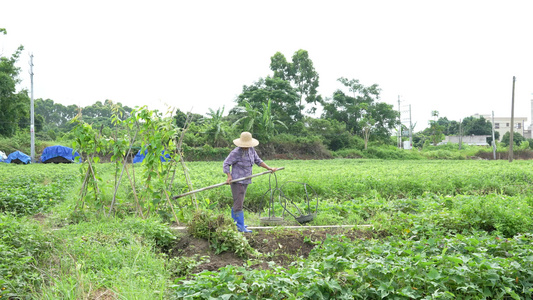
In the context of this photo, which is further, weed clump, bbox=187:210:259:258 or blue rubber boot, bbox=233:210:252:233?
blue rubber boot, bbox=233:210:252:233

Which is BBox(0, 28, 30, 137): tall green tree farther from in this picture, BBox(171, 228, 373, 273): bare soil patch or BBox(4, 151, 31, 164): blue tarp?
BBox(171, 228, 373, 273): bare soil patch

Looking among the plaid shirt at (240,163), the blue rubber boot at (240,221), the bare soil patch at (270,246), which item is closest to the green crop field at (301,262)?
the bare soil patch at (270,246)

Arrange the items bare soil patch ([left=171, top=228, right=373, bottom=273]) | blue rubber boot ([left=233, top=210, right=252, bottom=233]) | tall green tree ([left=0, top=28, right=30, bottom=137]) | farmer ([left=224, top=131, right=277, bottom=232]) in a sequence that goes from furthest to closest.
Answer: tall green tree ([left=0, top=28, right=30, bottom=137]) < farmer ([left=224, top=131, right=277, bottom=232]) < blue rubber boot ([left=233, top=210, right=252, bottom=233]) < bare soil patch ([left=171, top=228, right=373, bottom=273])

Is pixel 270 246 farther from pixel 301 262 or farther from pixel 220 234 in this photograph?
pixel 301 262

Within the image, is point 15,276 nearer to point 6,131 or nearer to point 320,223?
point 320,223

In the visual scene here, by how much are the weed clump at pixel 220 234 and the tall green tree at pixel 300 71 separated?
114ft

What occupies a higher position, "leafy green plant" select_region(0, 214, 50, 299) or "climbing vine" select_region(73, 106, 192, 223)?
"climbing vine" select_region(73, 106, 192, 223)

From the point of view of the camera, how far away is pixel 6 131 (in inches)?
1251

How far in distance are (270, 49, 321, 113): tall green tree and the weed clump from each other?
3465 centimetres

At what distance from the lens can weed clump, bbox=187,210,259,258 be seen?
483cm

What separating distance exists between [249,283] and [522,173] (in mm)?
12462

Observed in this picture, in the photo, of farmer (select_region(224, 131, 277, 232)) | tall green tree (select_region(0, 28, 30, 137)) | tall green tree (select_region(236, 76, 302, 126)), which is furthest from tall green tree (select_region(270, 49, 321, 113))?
farmer (select_region(224, 131, 277, 232))

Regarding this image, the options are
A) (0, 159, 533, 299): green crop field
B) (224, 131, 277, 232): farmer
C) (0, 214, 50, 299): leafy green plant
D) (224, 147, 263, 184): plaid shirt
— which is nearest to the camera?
(0, 159, 533, 299): green crop field

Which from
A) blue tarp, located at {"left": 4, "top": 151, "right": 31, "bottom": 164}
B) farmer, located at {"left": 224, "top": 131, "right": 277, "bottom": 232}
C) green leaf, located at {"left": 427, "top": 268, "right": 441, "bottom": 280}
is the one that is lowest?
blue tarp, located at {"left": 4, "top": 151, "right": 31, "bottom": 164}
